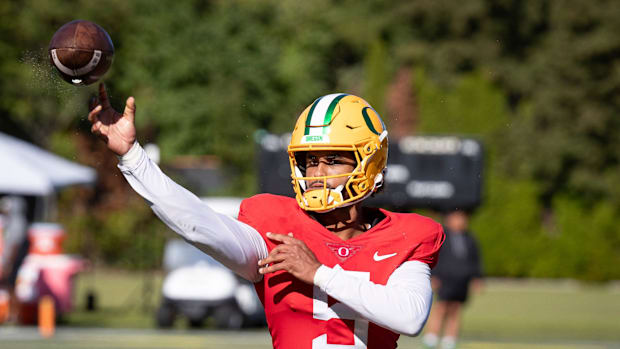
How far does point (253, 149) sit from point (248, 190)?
3.97 ft

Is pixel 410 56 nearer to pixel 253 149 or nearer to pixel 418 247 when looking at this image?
pixel 253 149

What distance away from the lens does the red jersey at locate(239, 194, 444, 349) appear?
3213 mm

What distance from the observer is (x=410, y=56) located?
3956 centimetres

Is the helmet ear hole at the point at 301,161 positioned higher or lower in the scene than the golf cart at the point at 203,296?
higher

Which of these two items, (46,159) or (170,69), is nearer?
(46,159)

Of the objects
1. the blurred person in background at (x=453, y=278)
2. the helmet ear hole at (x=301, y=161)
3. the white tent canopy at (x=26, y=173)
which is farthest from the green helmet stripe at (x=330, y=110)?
the white tent canopy at (x=26, y=173)

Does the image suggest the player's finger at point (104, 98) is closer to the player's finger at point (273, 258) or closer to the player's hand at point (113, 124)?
the player's hand at point (113, 124)

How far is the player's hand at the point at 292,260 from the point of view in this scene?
9.88 ft

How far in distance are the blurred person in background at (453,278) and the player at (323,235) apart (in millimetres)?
8183

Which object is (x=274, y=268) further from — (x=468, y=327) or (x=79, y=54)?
(x=468, y=327)

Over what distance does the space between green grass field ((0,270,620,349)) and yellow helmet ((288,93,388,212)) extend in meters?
8.81

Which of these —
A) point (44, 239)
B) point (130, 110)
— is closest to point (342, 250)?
point (130, 110)

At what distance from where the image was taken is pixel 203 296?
1416 cm

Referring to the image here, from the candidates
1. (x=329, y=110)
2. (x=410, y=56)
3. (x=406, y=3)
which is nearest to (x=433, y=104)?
(x=410, y=56)
